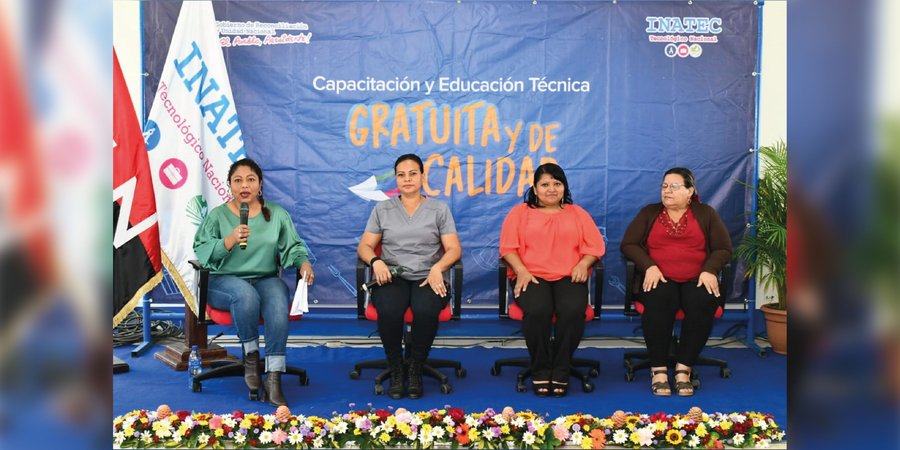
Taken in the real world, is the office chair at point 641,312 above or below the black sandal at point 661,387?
above

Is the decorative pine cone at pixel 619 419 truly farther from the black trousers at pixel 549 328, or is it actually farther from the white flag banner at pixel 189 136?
the white flag banner at pixel 189 136

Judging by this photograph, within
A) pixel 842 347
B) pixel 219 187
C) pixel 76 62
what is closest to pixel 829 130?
pixel 842 347

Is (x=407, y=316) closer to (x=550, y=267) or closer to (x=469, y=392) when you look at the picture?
(x=469, y=392)

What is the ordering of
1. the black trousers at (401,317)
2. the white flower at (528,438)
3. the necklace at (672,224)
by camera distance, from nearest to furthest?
1. the white flower at (528,438)
2. the black trousers at (401,317)
3. the necklace at (672,224)

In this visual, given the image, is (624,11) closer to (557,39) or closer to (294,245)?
(557,39)

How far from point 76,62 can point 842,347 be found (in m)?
0.56

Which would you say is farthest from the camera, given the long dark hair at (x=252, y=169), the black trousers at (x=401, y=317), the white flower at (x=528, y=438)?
the long dark hair at (x=252, y=169)

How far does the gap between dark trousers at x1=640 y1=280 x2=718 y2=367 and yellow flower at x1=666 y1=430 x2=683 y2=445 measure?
819mm

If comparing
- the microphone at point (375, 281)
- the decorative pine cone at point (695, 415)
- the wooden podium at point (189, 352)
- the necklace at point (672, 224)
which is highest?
the necklace at point (672, 224)

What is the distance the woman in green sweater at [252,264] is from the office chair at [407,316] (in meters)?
0.28

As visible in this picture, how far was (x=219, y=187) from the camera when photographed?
408 cm

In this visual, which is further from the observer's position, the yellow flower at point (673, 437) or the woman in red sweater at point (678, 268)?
the woman in red sweater at point (678, 268)

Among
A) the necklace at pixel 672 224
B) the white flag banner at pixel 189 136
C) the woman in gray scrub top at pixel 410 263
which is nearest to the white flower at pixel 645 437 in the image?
the woman in gray scrub top at pixel 410 263

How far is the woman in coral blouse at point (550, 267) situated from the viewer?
351 centimetres
